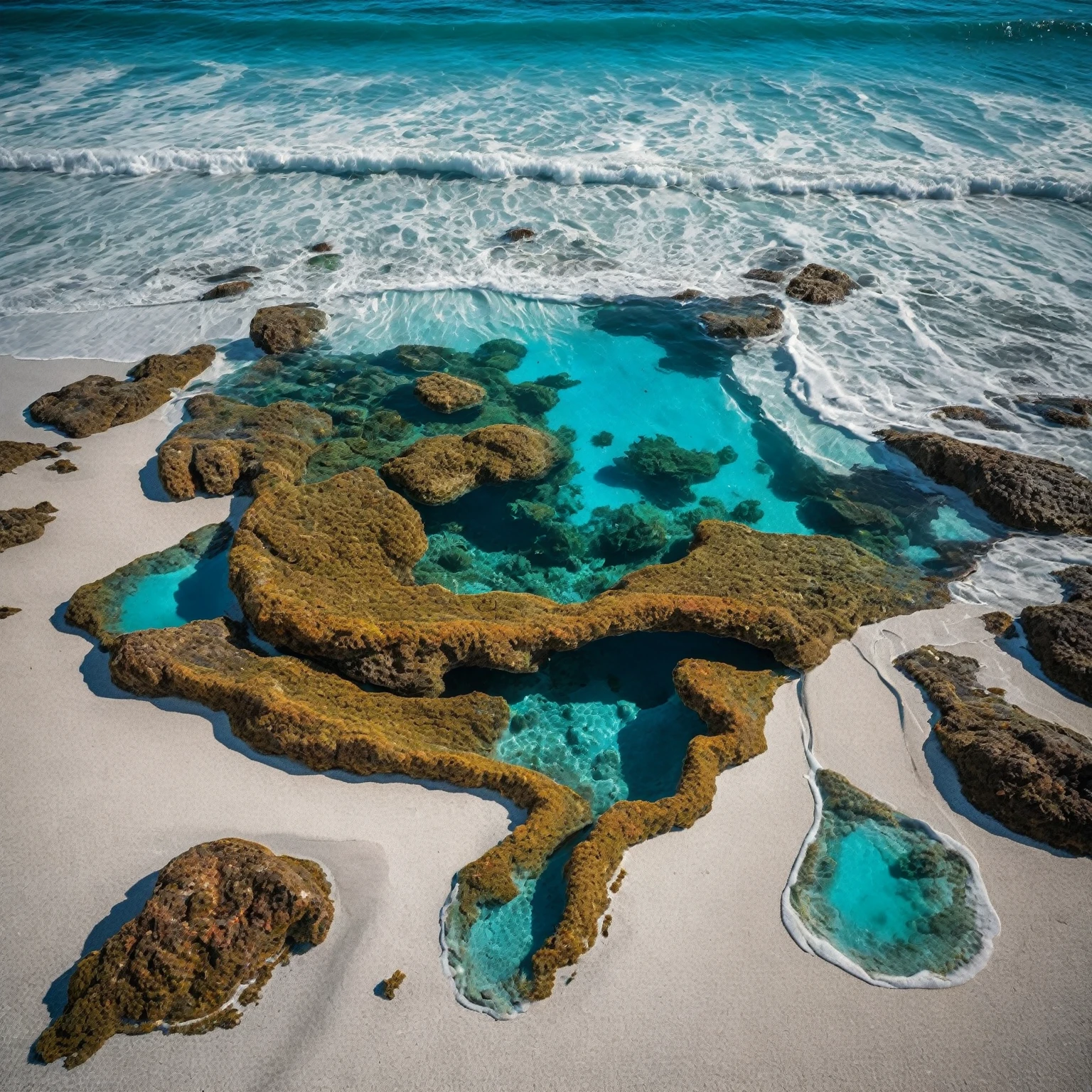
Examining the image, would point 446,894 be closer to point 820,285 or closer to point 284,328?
point 284,328

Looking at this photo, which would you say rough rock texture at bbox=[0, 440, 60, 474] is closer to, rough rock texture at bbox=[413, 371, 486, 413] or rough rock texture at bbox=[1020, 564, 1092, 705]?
rough rock texture at bbox=[413, 371, 486, 413]

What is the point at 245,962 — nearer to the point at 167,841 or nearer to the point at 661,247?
the point at 167,841

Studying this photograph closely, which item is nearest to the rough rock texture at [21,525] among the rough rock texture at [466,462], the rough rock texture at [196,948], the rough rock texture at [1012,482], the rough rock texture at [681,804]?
the rough rock texture at [466,462]

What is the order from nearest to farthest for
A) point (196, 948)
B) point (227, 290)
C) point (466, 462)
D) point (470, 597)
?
point (196, 948) → point (470, 597) → point (466, 462) → point (227, 290)

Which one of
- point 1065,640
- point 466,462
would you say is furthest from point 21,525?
point 1065,640

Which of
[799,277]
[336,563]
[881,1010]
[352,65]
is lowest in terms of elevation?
[881,1010]

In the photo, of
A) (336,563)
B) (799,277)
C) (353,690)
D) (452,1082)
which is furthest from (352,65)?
(452,1082)
